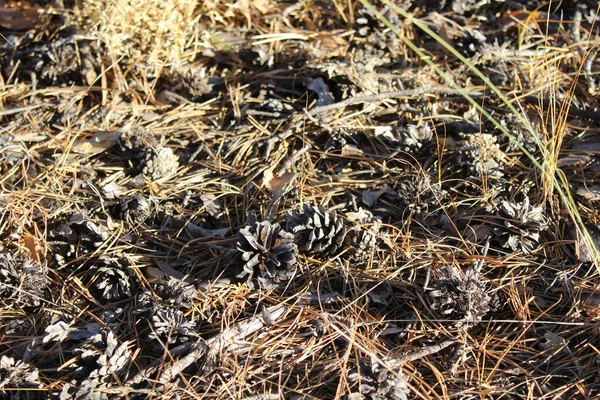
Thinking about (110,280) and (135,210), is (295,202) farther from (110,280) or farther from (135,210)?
(110,280)

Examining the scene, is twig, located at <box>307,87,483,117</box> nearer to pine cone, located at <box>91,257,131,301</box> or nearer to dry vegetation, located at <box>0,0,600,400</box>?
dry vegetation, located at <box>0,0,600,400</box>

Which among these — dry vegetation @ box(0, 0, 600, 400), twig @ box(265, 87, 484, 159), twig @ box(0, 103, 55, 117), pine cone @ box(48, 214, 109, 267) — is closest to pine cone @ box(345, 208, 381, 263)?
dry vegetation @ box(0, 0, 600, 400)

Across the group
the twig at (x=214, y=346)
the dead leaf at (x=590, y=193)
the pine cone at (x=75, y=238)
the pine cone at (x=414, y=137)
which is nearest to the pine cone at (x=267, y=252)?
the twig at (x=214, y=346)

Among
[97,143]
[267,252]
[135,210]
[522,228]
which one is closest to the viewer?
[267,252]

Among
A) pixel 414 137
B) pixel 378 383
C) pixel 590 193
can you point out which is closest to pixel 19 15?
pixel 414 137

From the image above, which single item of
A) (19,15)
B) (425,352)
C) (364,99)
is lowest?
(425,352)

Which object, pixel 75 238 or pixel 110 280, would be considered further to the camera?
pixel 75 238

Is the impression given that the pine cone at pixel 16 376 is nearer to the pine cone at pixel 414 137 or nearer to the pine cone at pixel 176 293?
the pine cone at pixel 176 293
